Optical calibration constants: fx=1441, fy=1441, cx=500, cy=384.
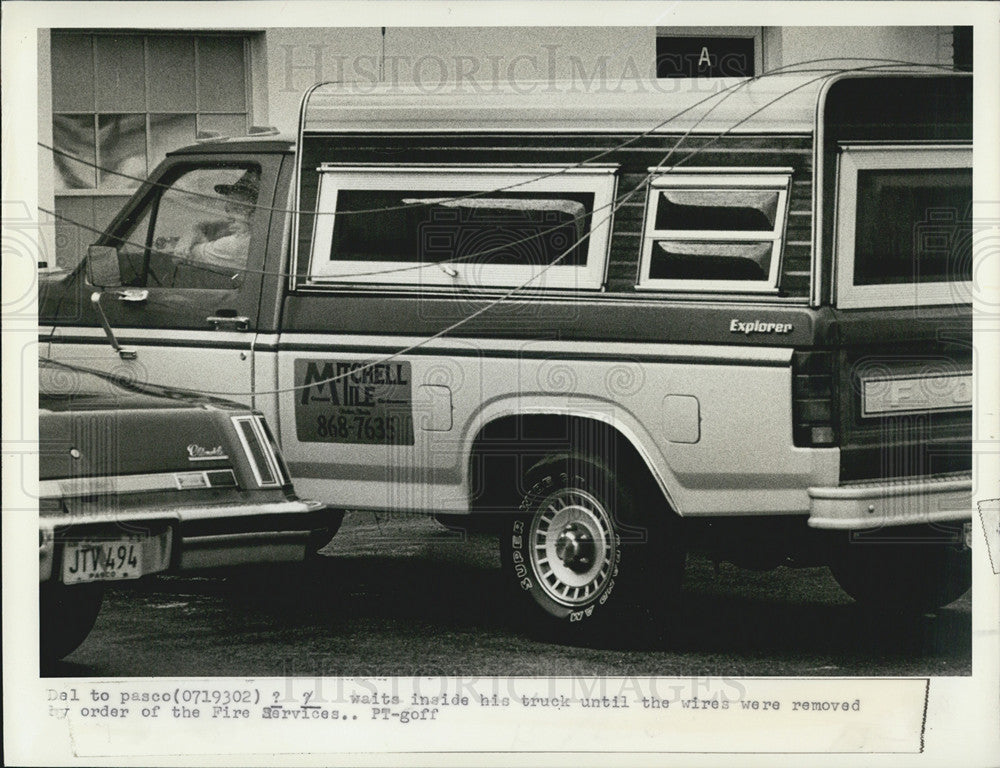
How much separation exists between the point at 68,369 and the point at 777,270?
2.68 meters

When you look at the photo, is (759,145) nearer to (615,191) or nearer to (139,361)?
(615,191)

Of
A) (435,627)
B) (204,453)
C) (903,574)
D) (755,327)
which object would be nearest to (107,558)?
(204,453)

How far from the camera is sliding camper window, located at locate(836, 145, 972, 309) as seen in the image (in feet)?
16.6

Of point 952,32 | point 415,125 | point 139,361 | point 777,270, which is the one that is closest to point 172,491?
point 139,361

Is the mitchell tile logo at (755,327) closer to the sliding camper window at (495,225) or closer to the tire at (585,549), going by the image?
the sliding camper window at (495,225)

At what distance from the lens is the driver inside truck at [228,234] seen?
225 inches

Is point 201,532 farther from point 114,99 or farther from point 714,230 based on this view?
point 714,230

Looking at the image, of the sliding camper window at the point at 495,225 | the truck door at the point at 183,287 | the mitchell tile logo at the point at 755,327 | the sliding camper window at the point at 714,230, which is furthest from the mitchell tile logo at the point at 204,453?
the mitchell tile logo at the point at 755,327

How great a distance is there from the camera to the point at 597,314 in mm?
5301

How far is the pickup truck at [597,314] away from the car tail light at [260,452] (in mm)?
117

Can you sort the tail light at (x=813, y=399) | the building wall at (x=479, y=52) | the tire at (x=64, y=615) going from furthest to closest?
the tire at (x=64, y=615), the building wall at (x=479, y=52), the tail light at (x=813, y=399)

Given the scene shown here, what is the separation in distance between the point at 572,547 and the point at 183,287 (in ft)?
6.04

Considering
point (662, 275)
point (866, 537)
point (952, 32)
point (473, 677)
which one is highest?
point (952, 32)

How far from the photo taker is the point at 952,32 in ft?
17.5
